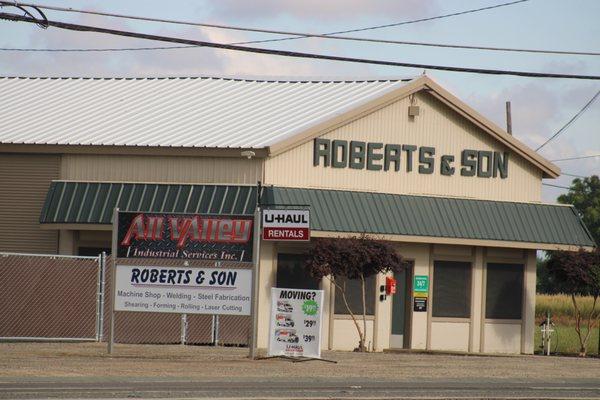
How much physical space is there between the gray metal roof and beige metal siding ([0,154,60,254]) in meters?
0.68

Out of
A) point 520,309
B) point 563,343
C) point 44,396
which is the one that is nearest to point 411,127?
point 520,309

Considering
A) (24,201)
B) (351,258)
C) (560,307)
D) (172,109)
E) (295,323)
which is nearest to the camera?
(295,323)

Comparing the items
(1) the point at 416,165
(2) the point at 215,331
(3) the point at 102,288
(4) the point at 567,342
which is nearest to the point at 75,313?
(3) the point at 102,288

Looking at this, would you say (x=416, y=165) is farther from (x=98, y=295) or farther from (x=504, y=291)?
(x=98, y=295)

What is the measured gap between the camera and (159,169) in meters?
35.1

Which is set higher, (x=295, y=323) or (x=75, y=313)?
(x=295, y=323)

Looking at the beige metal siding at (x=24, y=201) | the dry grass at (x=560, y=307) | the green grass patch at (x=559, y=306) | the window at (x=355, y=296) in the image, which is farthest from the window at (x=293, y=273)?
the green grass patch at (x=559, y=306)

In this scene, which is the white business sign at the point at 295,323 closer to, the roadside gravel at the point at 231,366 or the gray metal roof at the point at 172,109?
the roadside gravel at the point at 231,366

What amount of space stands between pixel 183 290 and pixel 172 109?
1275 centimetres

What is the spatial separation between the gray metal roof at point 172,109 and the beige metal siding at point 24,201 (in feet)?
2.24

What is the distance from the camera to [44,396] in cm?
1747

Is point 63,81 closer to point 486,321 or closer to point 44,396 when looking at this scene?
point 486,321

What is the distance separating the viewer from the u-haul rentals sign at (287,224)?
28.3m

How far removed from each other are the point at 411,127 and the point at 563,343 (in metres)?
11.6
